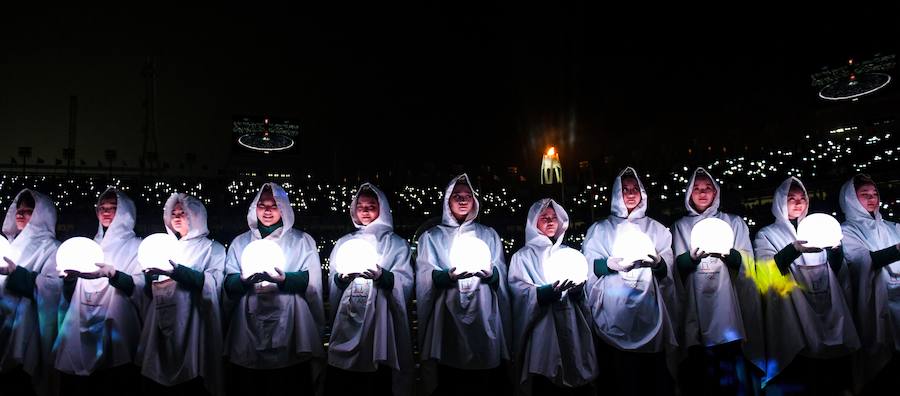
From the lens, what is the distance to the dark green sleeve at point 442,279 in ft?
16.8

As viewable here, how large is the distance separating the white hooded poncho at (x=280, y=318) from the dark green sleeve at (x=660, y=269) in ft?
10.1

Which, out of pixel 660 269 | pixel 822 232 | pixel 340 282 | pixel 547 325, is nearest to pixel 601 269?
pixel 660 269

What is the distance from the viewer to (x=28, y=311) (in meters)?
5.37

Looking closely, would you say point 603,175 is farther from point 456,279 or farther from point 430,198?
point 456,279

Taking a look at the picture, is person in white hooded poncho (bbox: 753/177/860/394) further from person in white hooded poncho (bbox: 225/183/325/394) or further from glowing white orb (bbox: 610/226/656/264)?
person in white hooded poncho (bbox: 225/183/325/394)

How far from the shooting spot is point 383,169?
1673 cm

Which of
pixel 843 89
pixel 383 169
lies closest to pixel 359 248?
pixel 383 169

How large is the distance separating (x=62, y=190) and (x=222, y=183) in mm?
3820

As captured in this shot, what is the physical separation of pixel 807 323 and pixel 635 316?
168 cm

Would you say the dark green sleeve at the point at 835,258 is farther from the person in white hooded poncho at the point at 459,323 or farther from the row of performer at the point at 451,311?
the person in white hooded poncho at the point at 459,323

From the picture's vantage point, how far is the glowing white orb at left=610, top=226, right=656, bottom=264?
506 centimetres

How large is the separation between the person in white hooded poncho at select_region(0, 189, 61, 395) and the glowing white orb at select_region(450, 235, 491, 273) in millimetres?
3803

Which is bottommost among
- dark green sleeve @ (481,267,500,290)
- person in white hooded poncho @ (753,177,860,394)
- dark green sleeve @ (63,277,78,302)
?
person in white hooded poncho @ (753,177,860,394)

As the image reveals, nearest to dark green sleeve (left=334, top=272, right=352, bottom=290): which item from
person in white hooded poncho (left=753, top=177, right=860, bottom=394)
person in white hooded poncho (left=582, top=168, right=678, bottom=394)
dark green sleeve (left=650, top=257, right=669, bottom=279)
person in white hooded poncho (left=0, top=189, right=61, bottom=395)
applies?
person in white hooded poncho (left=582, top=168, right=678, bottom=394)
